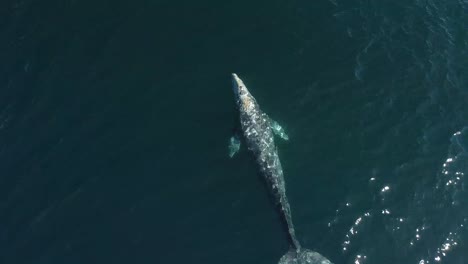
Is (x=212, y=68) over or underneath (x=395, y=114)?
over

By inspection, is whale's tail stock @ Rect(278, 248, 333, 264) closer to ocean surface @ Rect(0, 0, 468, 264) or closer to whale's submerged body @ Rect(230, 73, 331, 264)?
whale's submerged body @ Rect(230, 73, 331, 264)

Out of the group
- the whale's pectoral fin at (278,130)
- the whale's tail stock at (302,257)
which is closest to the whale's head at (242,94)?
the whale's pectoral fin at (278,130)

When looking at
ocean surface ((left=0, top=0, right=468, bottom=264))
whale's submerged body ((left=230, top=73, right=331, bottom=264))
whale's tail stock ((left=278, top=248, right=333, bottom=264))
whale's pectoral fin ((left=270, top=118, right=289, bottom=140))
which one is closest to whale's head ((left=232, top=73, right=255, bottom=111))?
whale's submerged body ((left=230, top=73, right=331, bottom=264))

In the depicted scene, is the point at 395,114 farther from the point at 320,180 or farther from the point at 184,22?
the point at 184,22

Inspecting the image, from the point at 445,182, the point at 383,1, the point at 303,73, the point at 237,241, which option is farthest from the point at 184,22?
the point at 445,182

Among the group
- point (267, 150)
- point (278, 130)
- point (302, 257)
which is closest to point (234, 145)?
point (267, 150)

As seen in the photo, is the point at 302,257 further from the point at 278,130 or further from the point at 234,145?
the point at 278,130
